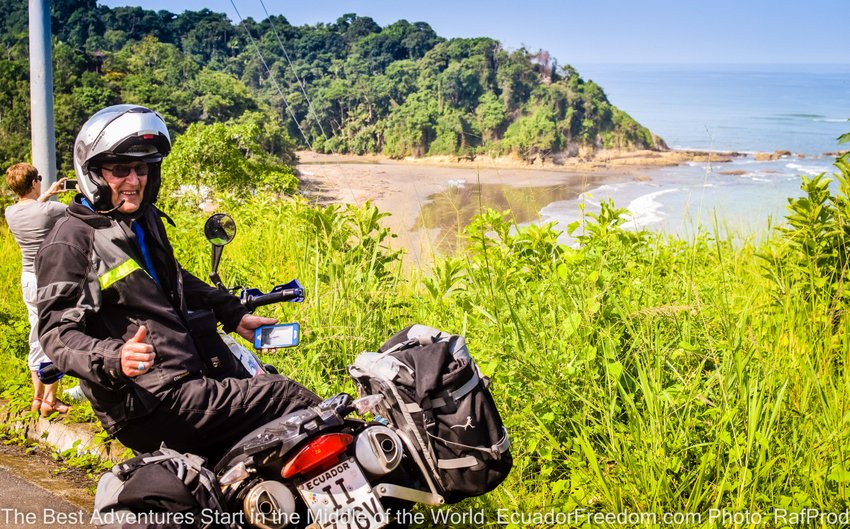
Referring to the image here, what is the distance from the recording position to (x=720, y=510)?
3.30 m

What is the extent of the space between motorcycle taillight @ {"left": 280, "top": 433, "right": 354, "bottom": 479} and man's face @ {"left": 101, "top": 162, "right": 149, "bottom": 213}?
112 cm

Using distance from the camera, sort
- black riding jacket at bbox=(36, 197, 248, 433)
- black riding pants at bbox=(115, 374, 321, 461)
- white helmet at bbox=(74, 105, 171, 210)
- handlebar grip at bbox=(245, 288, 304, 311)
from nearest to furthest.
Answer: black riding jacket at bbox=(36, 197, 248, 433) < black riding pants at bbox=(115, 374, 321, 461) < white helmet at bbox=(74, 105, 171, 210) < handlebar grip at bbox=(245, 288, 304, 311)

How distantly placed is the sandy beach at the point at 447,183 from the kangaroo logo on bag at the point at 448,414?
2.25 m

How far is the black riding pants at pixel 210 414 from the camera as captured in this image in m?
2.81

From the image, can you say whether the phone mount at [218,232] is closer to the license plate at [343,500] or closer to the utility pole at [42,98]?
the license plate at [343,500]

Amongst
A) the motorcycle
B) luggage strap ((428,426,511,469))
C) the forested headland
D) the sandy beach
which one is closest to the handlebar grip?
the motorcycle

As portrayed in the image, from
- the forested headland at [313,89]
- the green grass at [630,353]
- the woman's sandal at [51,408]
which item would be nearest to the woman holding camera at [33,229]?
the woman's sandal at [51,408]

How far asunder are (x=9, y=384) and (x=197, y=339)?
3241 mm

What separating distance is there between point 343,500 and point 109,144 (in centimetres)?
152

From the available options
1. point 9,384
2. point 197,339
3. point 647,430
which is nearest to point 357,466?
point 197,339

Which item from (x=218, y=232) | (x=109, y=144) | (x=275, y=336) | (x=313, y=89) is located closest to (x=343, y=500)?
(x=275, y=336)

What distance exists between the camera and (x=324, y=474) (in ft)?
8.98

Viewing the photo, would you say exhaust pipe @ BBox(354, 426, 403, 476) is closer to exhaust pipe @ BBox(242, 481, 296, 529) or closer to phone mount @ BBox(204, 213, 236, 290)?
A: exhaust pipe @ BBox(242, 481, 296, 529)

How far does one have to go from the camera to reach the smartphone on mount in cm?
321
